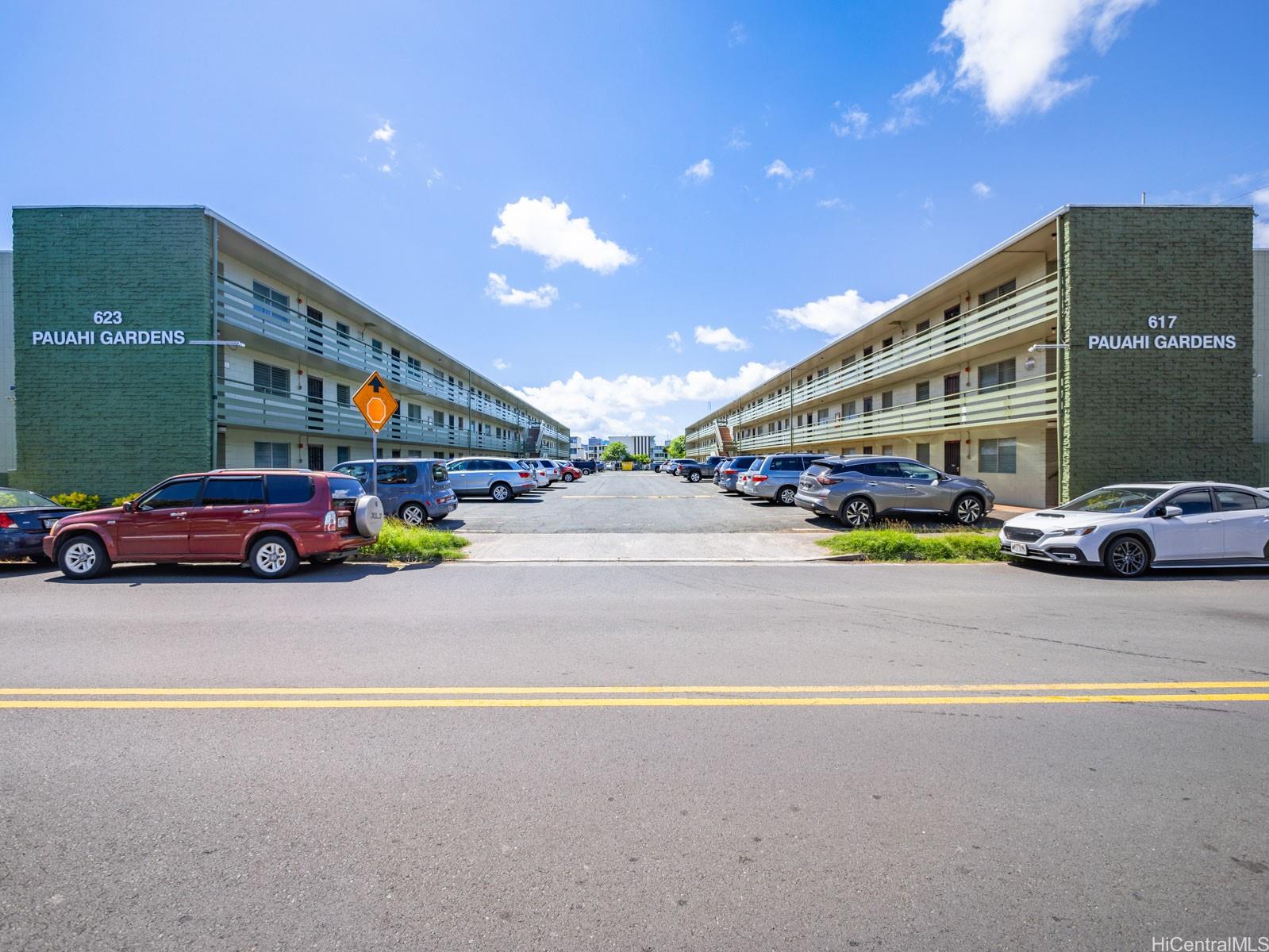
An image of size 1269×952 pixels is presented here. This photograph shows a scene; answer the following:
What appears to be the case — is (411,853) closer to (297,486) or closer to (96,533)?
(297,486)

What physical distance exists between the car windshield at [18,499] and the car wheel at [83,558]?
2.15 m

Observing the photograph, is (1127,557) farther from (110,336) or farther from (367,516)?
(110,336)

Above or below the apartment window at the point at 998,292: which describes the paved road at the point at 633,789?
below

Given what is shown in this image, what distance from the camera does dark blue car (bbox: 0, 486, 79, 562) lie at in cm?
942

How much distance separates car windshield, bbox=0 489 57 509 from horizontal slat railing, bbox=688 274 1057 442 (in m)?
23.2

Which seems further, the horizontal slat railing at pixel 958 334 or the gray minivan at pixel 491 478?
the gray minivan at pixel 491 478

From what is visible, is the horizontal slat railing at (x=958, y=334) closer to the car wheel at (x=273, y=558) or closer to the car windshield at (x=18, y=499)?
the car wheel at (x=273, y=558)

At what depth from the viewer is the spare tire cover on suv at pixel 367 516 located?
955 cm

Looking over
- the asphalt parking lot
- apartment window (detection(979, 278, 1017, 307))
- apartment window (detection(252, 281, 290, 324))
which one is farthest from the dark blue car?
apartment window (detection(979, 278, 1017, 307))

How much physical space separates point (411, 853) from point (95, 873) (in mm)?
1251

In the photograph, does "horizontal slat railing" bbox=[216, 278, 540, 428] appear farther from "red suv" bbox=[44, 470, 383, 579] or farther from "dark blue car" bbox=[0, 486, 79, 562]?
"red suv" bbox=[44, 470, 383, 579]

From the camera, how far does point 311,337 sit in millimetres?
21281

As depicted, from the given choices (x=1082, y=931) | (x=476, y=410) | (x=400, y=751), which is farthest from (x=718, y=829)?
(x=476, y=410)

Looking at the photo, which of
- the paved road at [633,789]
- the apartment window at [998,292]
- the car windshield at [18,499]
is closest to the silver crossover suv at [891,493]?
the apartment window at [998,292]
